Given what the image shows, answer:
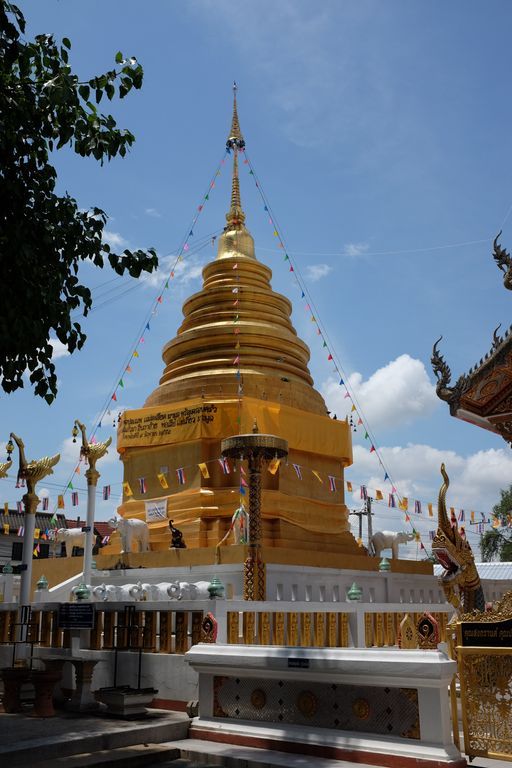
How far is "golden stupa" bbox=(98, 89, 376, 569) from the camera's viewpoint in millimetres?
20078

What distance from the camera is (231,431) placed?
20.5 m

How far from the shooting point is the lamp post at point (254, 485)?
45.2 feet

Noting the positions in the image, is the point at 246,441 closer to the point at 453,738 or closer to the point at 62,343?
the point at 62,343

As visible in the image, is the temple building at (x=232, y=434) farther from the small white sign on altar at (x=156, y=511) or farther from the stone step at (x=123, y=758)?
the stone step at (x=123, y=758)

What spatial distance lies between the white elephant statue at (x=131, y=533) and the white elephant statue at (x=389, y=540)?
21.9 feet

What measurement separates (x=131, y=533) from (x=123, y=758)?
12.1 metres

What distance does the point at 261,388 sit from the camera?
22.0 m

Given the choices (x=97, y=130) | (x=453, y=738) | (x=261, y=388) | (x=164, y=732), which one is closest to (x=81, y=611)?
(x=164, y=732)

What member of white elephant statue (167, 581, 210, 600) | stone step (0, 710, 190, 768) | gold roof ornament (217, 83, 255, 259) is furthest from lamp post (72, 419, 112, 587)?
gold roof ornament (217, 83, 255, 259)

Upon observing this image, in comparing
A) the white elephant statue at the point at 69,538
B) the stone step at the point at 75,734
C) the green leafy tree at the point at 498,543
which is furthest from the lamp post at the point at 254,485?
the green leafy tree at the point at 498,543

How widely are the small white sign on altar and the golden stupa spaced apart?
4 cm

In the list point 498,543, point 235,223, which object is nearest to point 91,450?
point 235,223

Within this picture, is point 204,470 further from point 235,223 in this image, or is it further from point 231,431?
point 235,223

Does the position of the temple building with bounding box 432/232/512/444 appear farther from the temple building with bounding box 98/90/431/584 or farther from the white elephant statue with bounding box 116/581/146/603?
the temple building with bounding box 98/90/431/584
